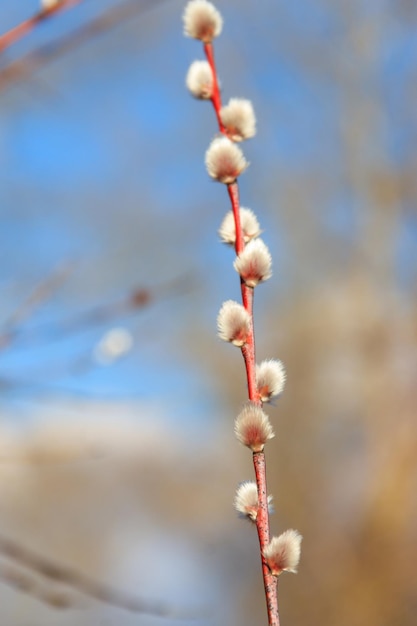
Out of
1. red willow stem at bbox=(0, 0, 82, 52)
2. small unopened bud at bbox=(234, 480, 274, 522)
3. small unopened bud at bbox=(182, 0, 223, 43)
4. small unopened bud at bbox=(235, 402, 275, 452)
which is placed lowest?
small unopened bud at bbox=(234, 480, 274, 522)

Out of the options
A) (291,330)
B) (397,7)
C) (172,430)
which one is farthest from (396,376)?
(397,7)

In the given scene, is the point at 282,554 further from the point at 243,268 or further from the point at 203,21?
the point at 203,21

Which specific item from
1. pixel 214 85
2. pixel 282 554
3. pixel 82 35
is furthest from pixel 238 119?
pixel 282 554

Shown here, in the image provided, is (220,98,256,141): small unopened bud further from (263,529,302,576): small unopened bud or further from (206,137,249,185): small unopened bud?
(263,529,302,576): small unopened bud

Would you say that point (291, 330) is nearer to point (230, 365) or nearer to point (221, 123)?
point (230, 365)

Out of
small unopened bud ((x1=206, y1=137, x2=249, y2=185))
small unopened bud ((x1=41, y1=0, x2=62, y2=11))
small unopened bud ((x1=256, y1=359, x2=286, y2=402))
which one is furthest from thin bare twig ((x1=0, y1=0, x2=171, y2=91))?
small unopened bud ((x1=256, y1=359, x2=286, y2=402))

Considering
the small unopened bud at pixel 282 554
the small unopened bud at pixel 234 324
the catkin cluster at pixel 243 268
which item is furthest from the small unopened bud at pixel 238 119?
the small unopened bud at pixel 282 554
